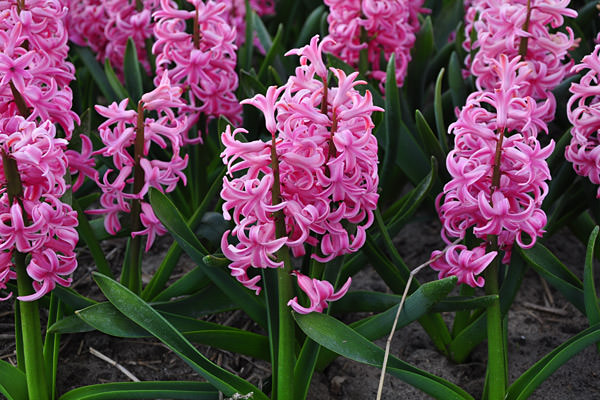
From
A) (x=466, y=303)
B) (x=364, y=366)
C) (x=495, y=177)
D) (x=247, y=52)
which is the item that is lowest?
(x=364, y=366)

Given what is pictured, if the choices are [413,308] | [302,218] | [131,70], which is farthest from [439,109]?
[131,70]

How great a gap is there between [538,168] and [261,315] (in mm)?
824

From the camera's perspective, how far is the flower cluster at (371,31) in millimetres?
2395

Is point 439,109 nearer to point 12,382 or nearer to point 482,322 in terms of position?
point 482,322

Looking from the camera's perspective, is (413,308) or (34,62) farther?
(34,62)

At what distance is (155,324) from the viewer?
1606 millimetres

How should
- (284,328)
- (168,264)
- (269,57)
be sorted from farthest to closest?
1. (269,57)
2. (168,264)
3. (284,328)

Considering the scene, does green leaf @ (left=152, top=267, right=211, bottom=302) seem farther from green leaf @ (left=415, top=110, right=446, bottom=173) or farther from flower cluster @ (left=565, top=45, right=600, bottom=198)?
flower cluster @ (left=565, top=45, right=600, bottom=198)

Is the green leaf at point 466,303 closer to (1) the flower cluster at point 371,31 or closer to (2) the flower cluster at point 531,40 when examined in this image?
(2) the flower cluster at point 531,40

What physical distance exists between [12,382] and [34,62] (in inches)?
32.6

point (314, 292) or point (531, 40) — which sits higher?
point (531, 40)

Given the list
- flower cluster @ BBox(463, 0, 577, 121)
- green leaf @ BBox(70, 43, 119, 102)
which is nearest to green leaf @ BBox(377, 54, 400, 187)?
flower cluster @ BBox(463, 0, 577, 121)

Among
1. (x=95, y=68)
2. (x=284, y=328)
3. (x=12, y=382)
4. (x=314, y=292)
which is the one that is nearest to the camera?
(x=314, y=292)

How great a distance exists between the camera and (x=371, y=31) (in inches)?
97.7
